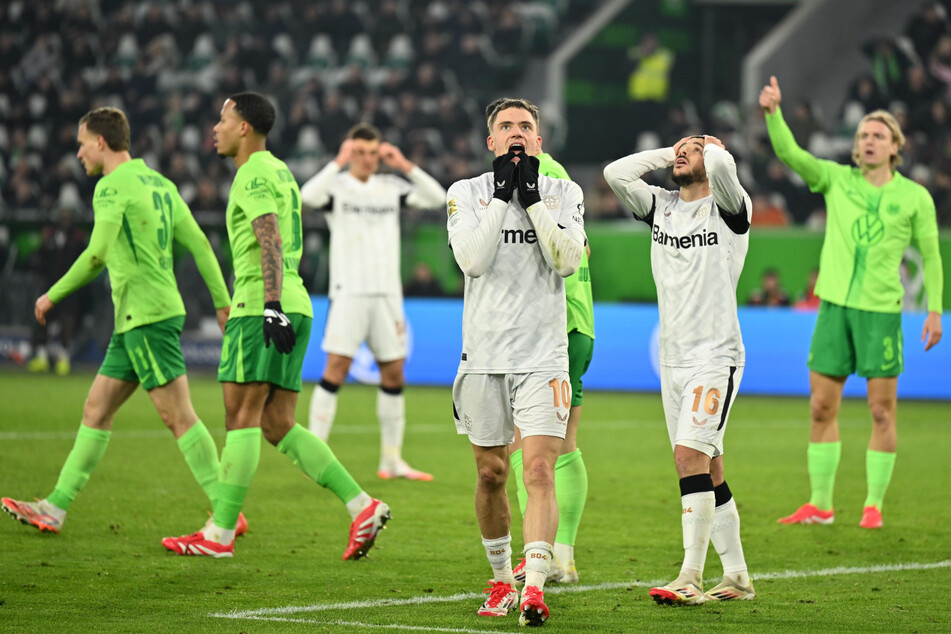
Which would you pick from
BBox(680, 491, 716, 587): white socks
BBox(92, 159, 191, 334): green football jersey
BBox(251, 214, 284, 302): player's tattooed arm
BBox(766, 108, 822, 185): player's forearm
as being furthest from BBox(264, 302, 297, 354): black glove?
BBox(766, 108, 822, 185): player's forearm

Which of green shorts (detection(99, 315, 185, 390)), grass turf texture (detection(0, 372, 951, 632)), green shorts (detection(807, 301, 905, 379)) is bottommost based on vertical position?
grass turf texture (detection(0, 372, 951, 632))

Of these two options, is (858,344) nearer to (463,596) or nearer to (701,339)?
(701,339)

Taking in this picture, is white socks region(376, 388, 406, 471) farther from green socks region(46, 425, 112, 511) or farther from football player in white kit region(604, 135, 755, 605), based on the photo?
football player in white kit region(604, 135, 755, 605)

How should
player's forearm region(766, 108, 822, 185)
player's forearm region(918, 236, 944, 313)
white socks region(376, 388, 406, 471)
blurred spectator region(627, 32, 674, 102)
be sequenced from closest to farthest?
player's forearm region(766, 108, 822, 185)
player's forearm region(918, 236, 944, 313)
white socks region(376, 388, 406, 471)
blurred spectator region(627, 32, 674, 102)

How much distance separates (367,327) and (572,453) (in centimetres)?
410

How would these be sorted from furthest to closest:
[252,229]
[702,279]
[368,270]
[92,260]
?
[368,270], [92,260], [252,229], [702,279]

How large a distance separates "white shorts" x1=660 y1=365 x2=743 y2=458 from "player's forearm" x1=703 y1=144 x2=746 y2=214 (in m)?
0.72

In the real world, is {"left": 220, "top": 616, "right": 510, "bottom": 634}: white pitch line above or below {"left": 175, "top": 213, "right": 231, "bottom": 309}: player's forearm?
below

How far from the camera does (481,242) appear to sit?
17.5ft

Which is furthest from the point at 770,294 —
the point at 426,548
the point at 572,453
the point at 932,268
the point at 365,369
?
the point at 572,453

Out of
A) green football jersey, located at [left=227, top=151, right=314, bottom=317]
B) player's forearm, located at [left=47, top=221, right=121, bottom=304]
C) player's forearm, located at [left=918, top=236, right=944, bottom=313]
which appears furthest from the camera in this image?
player's forearm, located at [left=918, top=236, right=944, bottom=313]

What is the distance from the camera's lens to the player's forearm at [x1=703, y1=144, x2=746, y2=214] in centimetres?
567

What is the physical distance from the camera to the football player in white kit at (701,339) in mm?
5789

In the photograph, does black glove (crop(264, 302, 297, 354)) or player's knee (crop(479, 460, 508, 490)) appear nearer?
player's knee (crop(479, 460, 508, 490))
